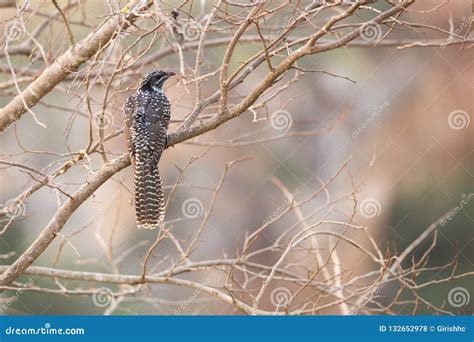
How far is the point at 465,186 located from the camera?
468 inches

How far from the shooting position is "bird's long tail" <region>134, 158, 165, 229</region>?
5301mm

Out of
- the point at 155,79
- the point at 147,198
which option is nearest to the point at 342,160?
the point at 155,79

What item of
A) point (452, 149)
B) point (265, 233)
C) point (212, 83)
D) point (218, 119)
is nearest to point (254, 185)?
point (265, 233)

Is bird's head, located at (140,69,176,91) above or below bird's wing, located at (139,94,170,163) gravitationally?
above

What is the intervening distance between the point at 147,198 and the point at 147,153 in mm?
308

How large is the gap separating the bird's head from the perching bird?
0.23m

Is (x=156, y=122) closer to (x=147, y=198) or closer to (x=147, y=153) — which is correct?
(x=147, y=153)

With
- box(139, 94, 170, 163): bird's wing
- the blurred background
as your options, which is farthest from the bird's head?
the blurred background

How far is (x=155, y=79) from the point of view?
5.76 meters

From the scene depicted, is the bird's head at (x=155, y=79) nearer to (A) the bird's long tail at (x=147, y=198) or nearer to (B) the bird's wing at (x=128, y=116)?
(B) the bird's wing at (x=128, y=116)

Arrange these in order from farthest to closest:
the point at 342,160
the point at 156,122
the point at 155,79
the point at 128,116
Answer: the point at 342,160 < the point at 155,79 < the point at 128,116 < the point at 156,122

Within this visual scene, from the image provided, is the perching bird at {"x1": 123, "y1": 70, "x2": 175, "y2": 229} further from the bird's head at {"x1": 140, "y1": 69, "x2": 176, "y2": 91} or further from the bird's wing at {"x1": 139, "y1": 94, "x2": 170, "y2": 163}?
the bird's head at {"x1": 140, "y1": 69, "x2": 176, "y2": 91}

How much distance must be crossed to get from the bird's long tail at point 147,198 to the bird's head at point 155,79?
69cm

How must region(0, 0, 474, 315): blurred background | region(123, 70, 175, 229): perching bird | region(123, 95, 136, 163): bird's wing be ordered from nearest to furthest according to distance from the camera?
region(123, 70, 175, 229): perching bird, region(123, 95, 136, 163): bird's wing, region(0, 0, 474, 315): blurred background
